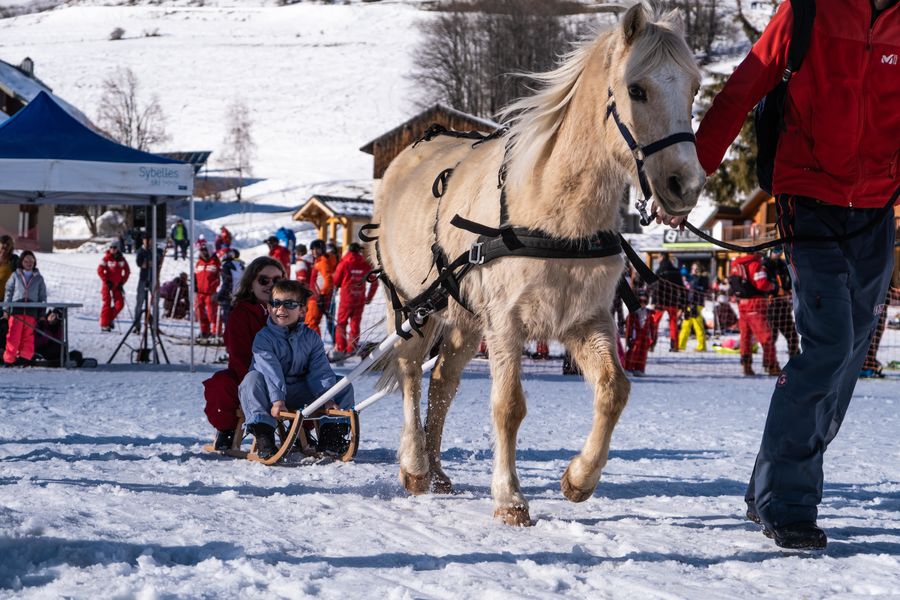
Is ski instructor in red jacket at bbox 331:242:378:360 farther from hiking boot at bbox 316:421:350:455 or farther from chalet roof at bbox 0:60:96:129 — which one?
chalet roof at bbox 0:60:96:129

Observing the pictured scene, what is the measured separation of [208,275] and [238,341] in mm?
12497

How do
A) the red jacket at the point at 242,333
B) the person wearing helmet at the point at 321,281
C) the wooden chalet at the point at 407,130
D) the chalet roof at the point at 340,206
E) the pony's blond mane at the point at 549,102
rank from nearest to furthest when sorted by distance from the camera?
A: the pony's blond mane at the point at 549,102
the red jacket at the point at 242,333
the person wearing helmet at the point at 321,281
the chalet roof at the point at 340,206
the wooden chalet at the point at 407,130

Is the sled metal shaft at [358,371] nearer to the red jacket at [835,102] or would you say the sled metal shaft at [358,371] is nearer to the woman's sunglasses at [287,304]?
the woman's sunglasses at [287,304]

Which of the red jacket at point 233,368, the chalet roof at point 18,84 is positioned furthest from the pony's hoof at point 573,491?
the chalet roof at point 18,84

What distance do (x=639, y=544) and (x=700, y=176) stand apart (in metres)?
1.31

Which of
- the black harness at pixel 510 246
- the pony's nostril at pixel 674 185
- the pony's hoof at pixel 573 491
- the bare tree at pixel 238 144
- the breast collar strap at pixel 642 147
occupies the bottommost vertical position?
the pony's hoof at pixel 573 491

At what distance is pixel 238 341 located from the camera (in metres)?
5.92

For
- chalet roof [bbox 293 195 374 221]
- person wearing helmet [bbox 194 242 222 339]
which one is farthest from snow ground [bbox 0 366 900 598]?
chalet roof [bbox 293 195 374 221]

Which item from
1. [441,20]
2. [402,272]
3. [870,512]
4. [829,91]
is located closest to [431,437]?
[402,272]

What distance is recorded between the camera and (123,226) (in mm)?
46844

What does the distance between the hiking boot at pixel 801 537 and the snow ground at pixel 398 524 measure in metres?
0.08

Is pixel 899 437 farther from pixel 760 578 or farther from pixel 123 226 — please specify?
pixel 123 226

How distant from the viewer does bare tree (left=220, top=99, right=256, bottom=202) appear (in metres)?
→ 65.9

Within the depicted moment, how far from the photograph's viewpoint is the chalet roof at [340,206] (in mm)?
36438
